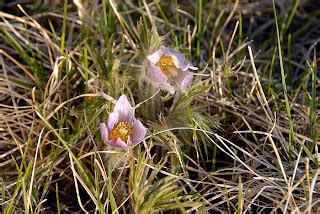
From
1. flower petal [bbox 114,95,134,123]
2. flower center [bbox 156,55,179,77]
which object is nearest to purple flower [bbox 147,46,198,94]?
flower center [bbox 156,55,179,77]

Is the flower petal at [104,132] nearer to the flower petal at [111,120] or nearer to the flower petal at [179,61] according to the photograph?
the flower petal at [111,120]

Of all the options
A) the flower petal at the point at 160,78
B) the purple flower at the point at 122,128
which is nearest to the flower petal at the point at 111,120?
the purple flower at the point at 122,128

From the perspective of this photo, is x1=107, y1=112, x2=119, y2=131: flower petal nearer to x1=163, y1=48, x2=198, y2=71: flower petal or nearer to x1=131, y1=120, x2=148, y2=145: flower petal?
x1=131, y1=120, x2=148, y2=145: flower petal

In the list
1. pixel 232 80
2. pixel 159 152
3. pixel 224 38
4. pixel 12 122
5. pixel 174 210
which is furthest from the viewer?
pixel 224 38

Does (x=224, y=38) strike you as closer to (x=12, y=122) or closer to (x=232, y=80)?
(x=232, y=80)

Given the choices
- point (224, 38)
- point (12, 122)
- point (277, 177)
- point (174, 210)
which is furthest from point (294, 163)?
point (12, 122)
